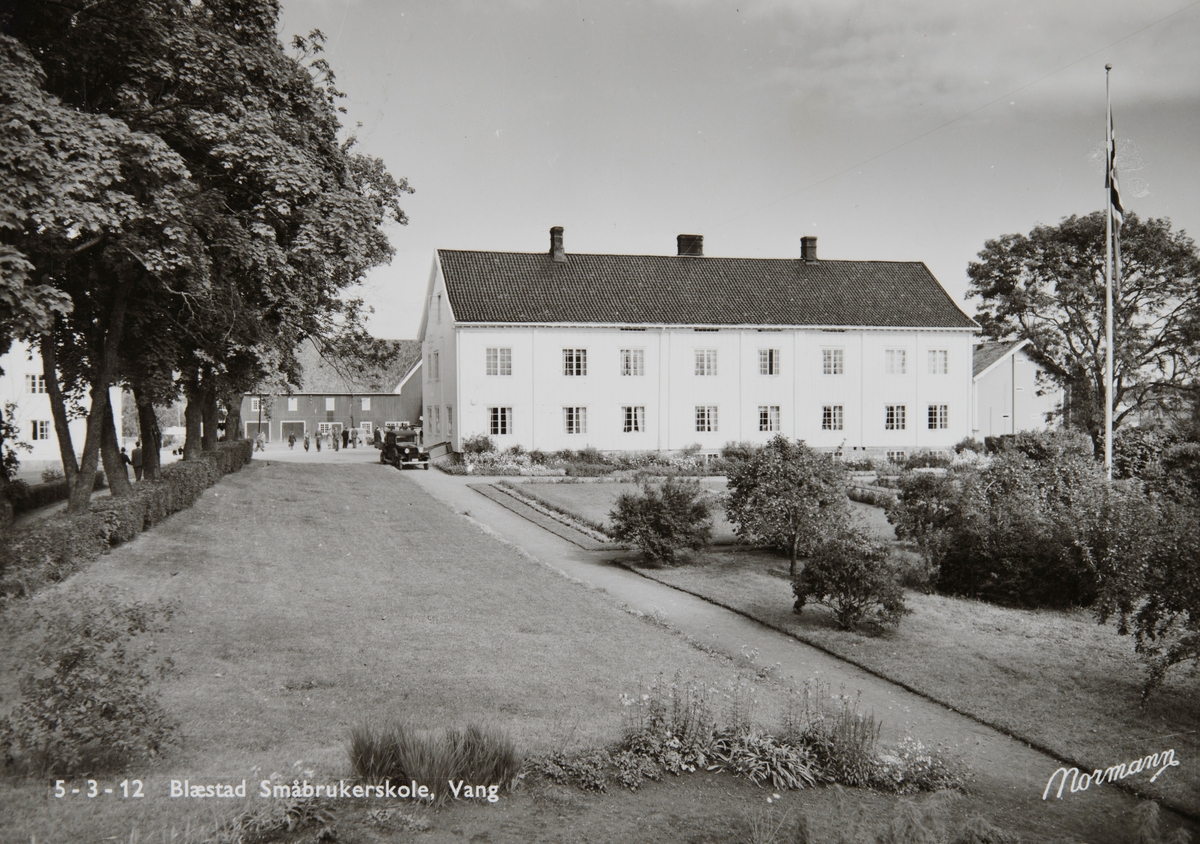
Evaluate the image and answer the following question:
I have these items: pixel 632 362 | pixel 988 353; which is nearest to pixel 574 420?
pixel 632 362

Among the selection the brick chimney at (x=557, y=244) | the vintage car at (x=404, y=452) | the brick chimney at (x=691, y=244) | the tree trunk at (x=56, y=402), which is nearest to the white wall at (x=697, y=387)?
the vintage car at (x=404, y=452)

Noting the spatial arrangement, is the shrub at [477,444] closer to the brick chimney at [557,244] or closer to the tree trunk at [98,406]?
the brick chimney at [557,244]

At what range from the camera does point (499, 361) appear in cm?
3838

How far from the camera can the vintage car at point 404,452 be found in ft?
120

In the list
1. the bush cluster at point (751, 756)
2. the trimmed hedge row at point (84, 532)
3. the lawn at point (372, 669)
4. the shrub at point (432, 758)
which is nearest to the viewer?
the lawn at point (372, 669)

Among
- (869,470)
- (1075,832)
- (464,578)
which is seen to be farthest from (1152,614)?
(869,470)

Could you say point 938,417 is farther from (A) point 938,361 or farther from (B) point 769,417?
(B) point 769,417

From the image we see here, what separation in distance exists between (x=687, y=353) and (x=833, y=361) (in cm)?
779

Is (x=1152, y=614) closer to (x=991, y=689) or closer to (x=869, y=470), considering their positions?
(x=991, y=689)

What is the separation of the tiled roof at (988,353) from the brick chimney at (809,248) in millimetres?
11977

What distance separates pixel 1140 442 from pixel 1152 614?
25.6 m

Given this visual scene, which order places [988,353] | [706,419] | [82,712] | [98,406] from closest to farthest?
[82,712]
[98,406]
[706,419]
[988,353]

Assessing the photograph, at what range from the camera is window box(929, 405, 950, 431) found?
143 ft
